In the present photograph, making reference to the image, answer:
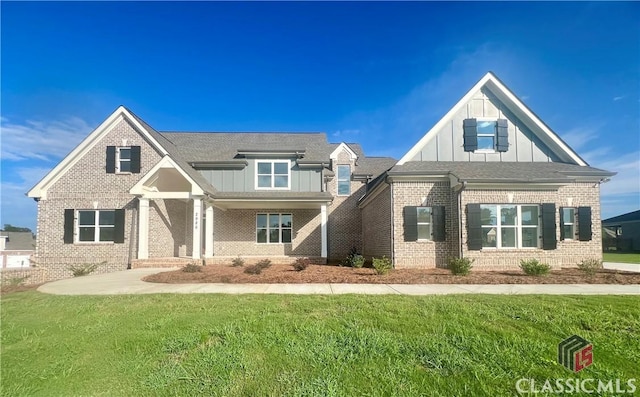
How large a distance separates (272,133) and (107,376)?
2007 cm

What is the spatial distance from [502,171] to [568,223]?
3.69m

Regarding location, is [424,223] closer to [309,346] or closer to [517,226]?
[517,226]

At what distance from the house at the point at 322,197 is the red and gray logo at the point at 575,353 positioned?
818 cm

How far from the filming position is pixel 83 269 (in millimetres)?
13789

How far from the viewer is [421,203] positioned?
1312 centimetres

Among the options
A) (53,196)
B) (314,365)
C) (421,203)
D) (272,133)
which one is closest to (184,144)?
(272,133)

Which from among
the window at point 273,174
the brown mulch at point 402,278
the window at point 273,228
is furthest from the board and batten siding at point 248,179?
the brown mulch at point 402,278

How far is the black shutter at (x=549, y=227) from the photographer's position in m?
12.3

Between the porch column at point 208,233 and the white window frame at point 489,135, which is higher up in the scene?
the white window frame at point 489,135

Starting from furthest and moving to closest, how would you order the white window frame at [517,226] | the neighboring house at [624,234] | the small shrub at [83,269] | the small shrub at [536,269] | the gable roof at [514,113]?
the neighboring house at [624,234] → the gable roof at [514,113] → the small shrub at [83,269] → the white window frame at [517,226] → the small shrub at [536,269]

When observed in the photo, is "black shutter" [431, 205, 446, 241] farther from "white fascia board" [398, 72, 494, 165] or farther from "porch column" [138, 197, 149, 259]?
"porch column" [138, 197, 149, 259]

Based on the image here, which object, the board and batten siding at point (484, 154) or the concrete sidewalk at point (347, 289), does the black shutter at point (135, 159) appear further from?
Result: the board and batten siding at point (484, 154)

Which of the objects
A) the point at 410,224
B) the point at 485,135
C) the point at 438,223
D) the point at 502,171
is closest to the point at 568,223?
the point at 502,171

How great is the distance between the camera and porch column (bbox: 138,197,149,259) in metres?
15.1
